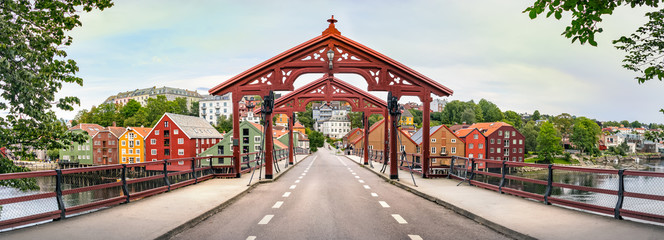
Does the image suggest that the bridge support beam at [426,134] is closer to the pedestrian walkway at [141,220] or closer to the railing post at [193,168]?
the pedestrian walkway at [141,220]

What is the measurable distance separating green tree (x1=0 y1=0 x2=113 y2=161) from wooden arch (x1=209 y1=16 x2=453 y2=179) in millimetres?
6885

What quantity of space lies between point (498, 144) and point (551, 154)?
24626 mm

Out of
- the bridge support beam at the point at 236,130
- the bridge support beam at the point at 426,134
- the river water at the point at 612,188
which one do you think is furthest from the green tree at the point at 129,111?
the bridge support beam at the point at 426,134

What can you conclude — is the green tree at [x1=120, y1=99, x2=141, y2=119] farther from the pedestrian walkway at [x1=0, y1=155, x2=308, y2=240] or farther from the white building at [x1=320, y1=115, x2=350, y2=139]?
the pedestrian walkway at [x1=0, y1=155, x2=308, y2=240]

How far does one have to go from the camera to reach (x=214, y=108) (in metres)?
136

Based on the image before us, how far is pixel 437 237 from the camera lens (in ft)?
19.5

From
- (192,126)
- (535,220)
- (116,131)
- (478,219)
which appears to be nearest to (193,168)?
(478,219)

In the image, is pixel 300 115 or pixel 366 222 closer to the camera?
pixel 366 222

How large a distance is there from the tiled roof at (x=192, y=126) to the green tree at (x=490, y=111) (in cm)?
10915

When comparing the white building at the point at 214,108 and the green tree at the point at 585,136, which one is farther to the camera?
the white building at the point at 214,108

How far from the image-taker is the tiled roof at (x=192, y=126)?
2539 inches

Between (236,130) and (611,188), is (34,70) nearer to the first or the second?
(236,130)

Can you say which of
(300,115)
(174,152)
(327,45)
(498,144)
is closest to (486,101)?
→ (300,115)

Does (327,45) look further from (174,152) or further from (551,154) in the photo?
(551,154)
